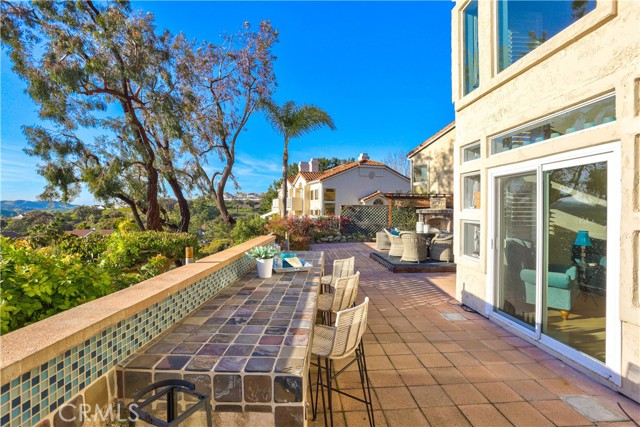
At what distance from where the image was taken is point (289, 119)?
1647 cm

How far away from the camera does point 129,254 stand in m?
7.67

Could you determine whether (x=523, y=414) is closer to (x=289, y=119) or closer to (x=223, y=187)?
(x=289, y=119)

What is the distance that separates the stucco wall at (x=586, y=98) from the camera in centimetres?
265

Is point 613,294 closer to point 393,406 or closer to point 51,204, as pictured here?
point 393,406

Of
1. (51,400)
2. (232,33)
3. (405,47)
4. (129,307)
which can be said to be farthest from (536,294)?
(232,33)

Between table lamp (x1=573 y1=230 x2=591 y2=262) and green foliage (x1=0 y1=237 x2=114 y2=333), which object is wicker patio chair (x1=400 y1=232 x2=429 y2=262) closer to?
table lamp (x1=573 y1=230 x2=591 y2=262)

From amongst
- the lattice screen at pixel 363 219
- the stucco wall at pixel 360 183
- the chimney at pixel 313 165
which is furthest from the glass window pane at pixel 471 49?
the chimney at pixel 313 165

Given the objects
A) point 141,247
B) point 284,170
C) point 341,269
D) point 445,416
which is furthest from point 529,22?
point 284,170

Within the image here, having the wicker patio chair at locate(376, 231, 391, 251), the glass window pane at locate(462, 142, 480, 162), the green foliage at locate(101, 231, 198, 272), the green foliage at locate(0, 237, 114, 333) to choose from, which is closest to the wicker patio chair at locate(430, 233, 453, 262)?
the wicker patio chair at locate(376, 231, 391, 251)

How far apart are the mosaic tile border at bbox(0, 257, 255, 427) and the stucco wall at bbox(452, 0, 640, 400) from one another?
11.9 ft

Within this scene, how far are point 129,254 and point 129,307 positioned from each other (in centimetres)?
691

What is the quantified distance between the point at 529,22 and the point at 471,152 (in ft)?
6.06

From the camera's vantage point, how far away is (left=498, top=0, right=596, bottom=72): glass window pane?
11.4 feet

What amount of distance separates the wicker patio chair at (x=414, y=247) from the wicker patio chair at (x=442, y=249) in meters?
0.51
